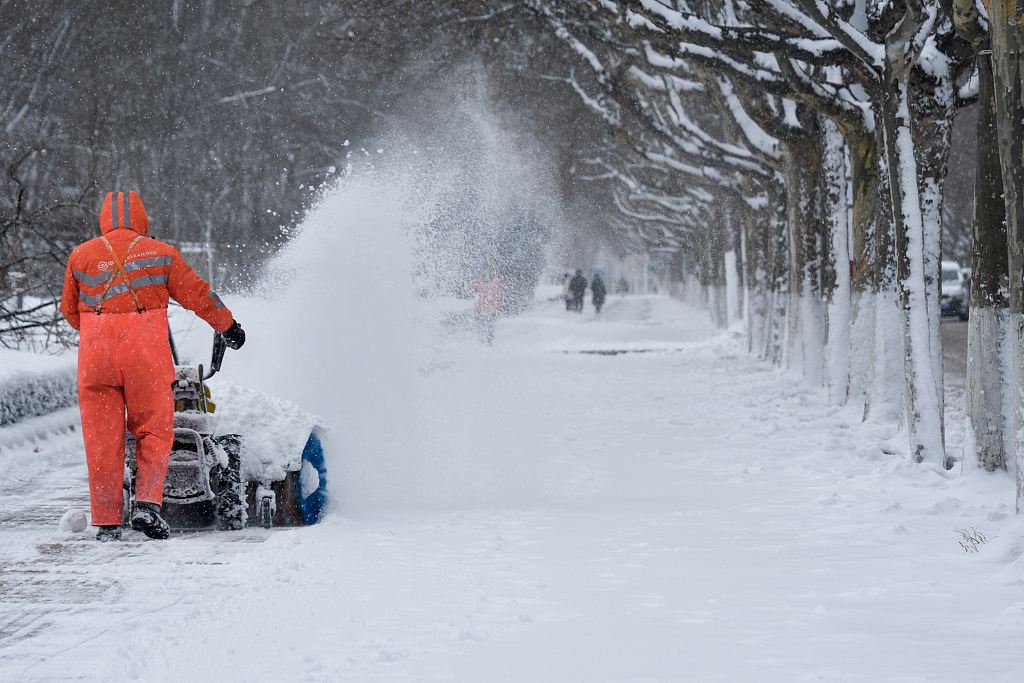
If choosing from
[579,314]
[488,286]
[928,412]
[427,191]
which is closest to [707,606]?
[928,412]

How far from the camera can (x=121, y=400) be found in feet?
22.8

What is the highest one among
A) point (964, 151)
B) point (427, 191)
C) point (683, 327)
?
point (964, 151)

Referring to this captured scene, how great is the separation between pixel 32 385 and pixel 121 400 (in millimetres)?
5335

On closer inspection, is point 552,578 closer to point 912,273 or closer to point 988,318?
point 988,318

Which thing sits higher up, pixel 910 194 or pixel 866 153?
pixel 866 153

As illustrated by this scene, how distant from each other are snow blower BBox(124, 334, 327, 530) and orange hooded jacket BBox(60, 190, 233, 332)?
307 mm

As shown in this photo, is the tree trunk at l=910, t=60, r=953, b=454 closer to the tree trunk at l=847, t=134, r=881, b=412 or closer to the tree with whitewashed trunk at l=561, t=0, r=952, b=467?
the tree with whitewashed trunk at l=561, t=0, r=952, b=467

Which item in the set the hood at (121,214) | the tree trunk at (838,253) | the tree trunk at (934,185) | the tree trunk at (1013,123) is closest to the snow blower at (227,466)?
the hood at (121,214)

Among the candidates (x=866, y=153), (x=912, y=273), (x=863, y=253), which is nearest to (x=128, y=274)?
(x=912, y=273)

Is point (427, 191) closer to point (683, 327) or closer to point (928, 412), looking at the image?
point (928, 412)

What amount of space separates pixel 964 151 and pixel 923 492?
137 ft

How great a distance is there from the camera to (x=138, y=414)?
696 cm

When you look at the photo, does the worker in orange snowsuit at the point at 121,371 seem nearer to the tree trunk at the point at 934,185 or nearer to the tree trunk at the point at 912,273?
the tree trunk at the point at 912,273

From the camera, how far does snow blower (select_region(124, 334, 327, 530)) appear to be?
7.27 metres
